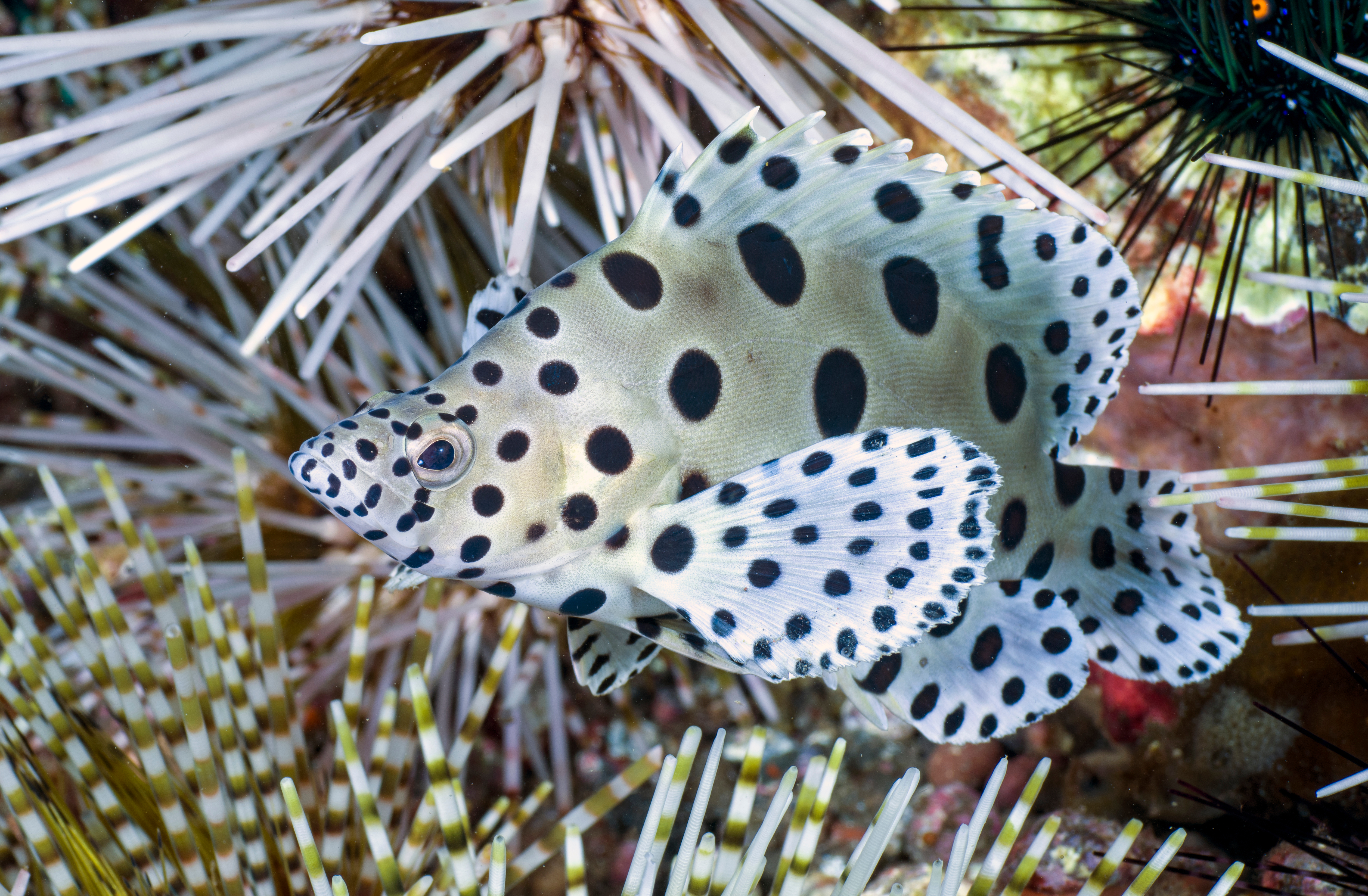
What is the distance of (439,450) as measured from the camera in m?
0.94

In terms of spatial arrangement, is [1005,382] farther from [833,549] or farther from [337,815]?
[337,815]

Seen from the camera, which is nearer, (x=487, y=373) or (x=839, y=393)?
(x=487, y=373)

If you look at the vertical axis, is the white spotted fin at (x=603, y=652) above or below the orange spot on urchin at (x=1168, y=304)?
below

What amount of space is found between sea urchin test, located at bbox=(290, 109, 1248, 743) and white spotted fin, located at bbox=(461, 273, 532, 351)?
157 millimetres

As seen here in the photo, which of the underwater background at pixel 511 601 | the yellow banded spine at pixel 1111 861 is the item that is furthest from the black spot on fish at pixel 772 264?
the yellow banded spine at pixel 1111 861

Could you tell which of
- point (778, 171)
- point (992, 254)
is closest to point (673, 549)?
point (778, 171)

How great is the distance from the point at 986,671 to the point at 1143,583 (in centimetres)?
32

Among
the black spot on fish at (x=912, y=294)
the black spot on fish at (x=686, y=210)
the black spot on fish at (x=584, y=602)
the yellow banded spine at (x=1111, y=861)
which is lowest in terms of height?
the yellow banded spine at (x=1111, y=861)

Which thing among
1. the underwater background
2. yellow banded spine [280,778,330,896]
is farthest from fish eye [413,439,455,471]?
yellow banded spine [280,778,330,896]

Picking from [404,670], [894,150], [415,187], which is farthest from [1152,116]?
[404,670]

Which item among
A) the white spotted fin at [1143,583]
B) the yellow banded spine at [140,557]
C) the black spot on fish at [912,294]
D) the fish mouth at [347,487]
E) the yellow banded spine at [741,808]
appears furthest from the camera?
the yellow banded spine at [140,557]

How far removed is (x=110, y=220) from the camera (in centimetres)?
289

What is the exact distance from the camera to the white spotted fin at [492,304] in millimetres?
1157

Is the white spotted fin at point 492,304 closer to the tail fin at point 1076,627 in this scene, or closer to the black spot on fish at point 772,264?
the black spot on fish at point 772,264
